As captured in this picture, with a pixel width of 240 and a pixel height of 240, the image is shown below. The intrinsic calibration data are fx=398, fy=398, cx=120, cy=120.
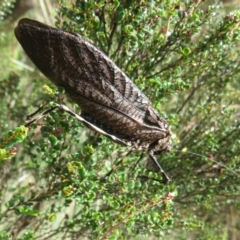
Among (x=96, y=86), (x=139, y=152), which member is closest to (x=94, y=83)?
(x=96, y=86)

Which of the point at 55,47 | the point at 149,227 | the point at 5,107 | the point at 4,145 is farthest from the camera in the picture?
the point at 5,107

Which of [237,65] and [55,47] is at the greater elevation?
[237,65]

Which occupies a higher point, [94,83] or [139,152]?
[94,83]

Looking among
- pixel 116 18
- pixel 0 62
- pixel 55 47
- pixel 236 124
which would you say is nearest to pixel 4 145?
pixel 55 47

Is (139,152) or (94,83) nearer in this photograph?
(94,83)

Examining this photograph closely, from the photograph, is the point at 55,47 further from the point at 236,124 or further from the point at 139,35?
the point at 236,124

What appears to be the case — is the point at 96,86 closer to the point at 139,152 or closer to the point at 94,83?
the point at 94,83

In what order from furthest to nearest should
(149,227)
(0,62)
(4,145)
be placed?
(0,62), (149,227), (4,145)

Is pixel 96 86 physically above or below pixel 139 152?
above
